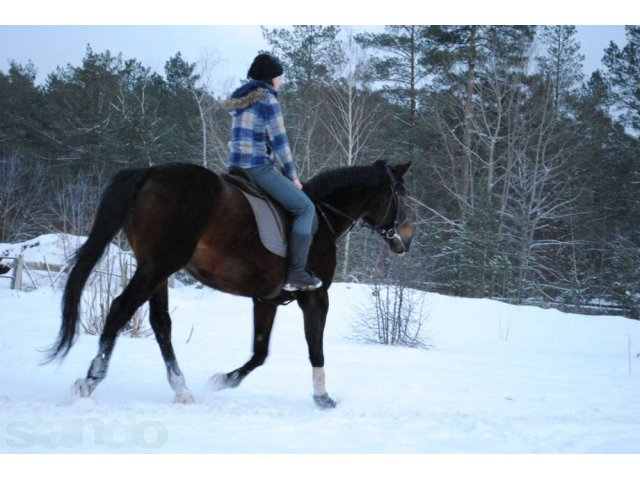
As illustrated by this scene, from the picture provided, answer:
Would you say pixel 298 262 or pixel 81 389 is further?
pixel 298 262

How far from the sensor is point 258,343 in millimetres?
5207

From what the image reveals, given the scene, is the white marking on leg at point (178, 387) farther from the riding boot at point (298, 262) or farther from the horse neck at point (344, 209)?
the horse neck at point (344, 209)

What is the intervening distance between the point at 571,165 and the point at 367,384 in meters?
23.3

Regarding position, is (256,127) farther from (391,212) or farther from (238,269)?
(391,212)

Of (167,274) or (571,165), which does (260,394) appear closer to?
(167,274)

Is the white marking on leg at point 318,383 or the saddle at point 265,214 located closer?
the saddle at point 265,214

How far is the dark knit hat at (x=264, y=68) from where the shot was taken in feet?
15.8

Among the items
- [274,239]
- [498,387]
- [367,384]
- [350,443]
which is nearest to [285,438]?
[350,443]

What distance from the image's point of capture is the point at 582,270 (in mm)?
25328

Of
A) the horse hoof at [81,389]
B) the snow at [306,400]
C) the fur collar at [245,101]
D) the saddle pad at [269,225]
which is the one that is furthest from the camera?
the fur collar at [245,101]

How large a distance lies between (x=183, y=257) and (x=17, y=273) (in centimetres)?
1472

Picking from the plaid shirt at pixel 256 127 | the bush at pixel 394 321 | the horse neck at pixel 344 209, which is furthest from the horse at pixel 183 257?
the bush at pixel 394 321

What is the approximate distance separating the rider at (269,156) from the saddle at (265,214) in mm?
62

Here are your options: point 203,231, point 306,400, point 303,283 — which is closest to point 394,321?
point 306,400
